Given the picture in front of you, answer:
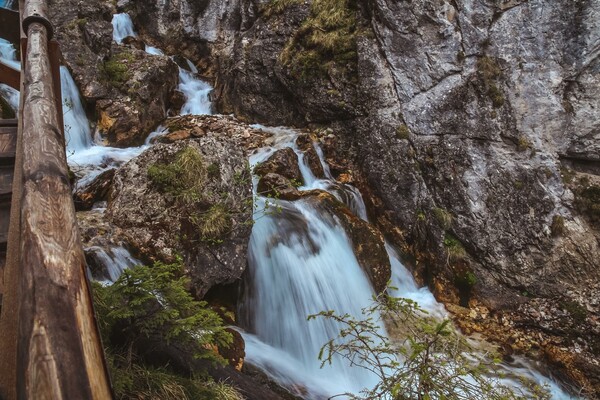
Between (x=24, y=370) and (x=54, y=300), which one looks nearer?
(x=24, y=370)

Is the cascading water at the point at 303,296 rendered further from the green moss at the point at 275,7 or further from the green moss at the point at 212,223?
the green moss at the point at 275,7

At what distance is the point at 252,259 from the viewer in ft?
20.3

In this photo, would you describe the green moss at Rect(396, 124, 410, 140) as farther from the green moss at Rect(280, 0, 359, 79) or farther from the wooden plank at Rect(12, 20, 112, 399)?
the wooden plank at Rect(12, 20, 112, 399)

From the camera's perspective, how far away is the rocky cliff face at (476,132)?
7594 mm

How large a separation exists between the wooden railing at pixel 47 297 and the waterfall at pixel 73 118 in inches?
321

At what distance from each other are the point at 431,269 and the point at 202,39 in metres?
12.8

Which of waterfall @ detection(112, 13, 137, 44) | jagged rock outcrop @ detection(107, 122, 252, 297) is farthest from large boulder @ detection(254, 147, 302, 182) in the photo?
waterfall @ detection(112, 13, 137, 44)

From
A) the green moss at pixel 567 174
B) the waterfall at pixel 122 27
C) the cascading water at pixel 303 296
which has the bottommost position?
the cascading water at pixel 303 296

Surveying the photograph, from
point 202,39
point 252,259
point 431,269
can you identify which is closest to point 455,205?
point 431,269

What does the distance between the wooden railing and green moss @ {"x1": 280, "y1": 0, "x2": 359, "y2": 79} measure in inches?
372

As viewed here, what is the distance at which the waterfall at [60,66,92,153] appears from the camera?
8.58 meters

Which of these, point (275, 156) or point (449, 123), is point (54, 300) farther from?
point (449, 123)

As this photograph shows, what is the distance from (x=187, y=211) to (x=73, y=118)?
569 cm

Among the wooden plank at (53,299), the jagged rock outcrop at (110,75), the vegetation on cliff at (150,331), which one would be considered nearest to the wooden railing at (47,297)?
the wooden plank at (53,299)
